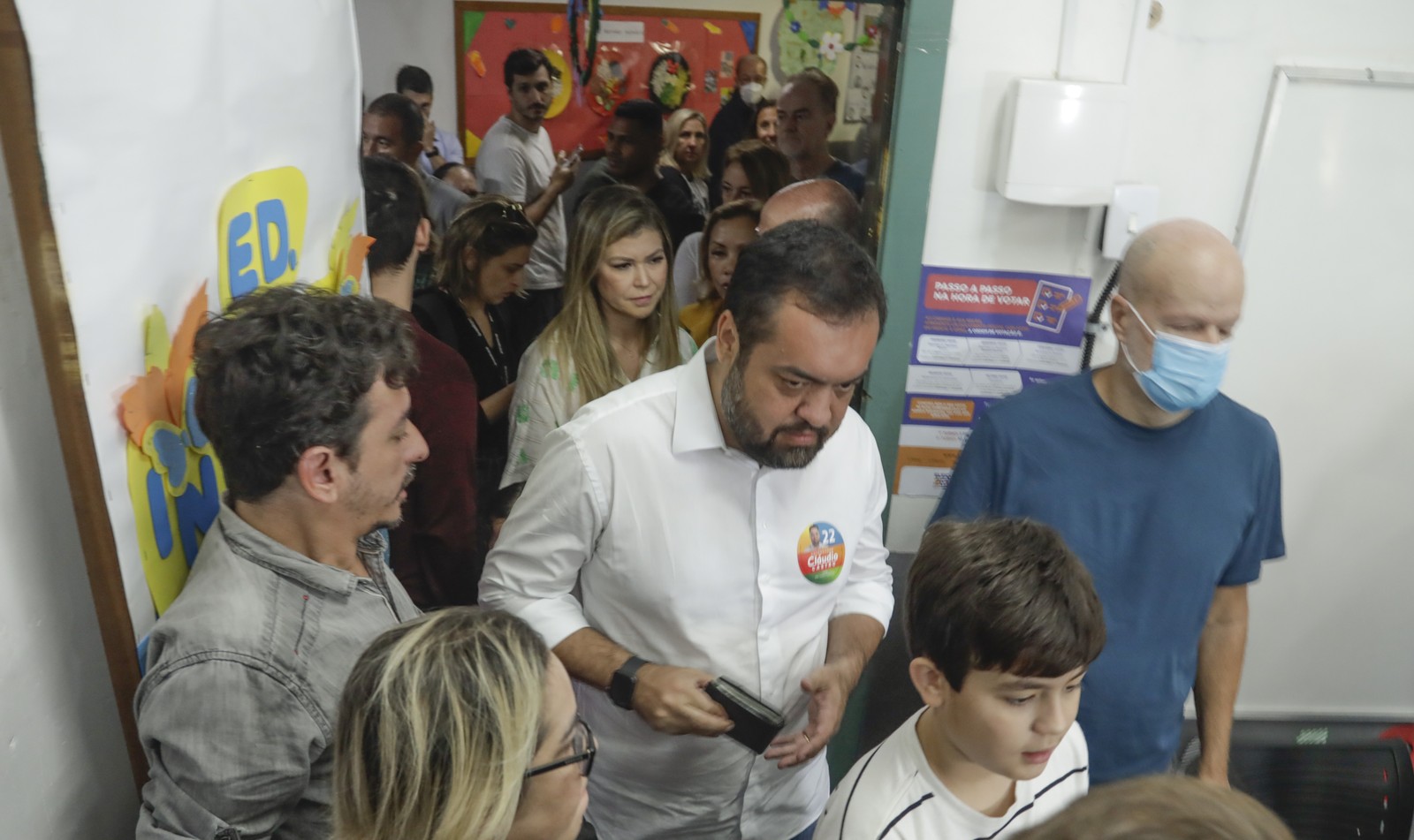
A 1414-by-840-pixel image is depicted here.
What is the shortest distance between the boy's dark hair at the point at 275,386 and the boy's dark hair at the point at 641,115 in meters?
3.41

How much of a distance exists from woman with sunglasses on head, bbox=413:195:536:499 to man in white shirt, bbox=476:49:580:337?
3.77 ft

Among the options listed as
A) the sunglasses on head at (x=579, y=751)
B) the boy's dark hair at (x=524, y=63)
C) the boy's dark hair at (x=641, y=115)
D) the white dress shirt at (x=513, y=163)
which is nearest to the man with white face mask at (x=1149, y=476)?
the sunglasses on head at (x=579, y=751)

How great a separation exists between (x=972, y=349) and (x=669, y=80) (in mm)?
5025

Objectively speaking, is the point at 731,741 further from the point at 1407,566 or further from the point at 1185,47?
the point at 1407,566

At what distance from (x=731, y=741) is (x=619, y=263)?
1.36 m

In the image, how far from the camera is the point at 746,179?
12.7ft

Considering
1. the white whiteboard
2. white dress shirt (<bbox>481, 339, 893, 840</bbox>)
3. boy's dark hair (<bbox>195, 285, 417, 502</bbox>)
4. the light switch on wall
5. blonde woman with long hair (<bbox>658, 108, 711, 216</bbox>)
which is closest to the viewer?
boy's dark hair (<bbox>195, 285, 417, 502</bbox>)

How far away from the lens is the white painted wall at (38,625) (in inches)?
40.8

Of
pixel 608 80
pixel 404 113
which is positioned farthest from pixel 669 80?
pixel 404 113

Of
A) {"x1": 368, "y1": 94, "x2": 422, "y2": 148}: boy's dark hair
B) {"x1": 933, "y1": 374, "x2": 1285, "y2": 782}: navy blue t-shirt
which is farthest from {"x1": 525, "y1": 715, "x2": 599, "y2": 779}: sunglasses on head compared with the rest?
{"x1": 368, "y1": 94, "x2": 422, "y2": 148}: boy's dark hair

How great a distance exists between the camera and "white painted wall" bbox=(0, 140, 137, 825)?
104cm

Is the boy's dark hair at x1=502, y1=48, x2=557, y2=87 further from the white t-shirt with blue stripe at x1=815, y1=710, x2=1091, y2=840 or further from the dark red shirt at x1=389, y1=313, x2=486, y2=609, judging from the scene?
the white t-shirt with blue stripe at x1=815, y1=710, x2=1091, y2=840

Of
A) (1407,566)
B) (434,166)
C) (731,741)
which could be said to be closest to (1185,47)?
(1407,566)

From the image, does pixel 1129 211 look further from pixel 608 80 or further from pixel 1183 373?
pixel 608 80
